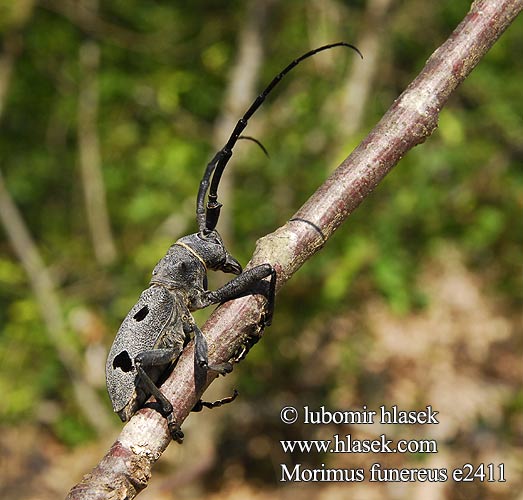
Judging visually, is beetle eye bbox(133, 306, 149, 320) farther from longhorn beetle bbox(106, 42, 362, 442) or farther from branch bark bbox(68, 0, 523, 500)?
branch bark bbox(68, 0, 523, 500)

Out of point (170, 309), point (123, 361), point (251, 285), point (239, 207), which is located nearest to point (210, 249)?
point (170, 309)

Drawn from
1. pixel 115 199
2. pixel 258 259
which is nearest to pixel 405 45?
pixel 115 199

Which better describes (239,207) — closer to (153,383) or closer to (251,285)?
(153,383)

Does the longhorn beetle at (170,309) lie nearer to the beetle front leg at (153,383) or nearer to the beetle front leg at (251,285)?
the beetle front leg at (153,383)

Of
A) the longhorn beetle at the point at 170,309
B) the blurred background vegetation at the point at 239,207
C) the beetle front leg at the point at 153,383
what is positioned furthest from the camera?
the blurred background vegetation at the point at 239,207

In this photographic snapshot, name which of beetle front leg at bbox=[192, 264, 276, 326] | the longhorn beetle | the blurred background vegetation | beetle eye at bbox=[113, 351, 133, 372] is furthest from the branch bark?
the blurred background vegetation

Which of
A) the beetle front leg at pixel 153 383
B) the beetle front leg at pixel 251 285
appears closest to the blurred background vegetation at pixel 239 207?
the beetle front leg at pixel 153 383
